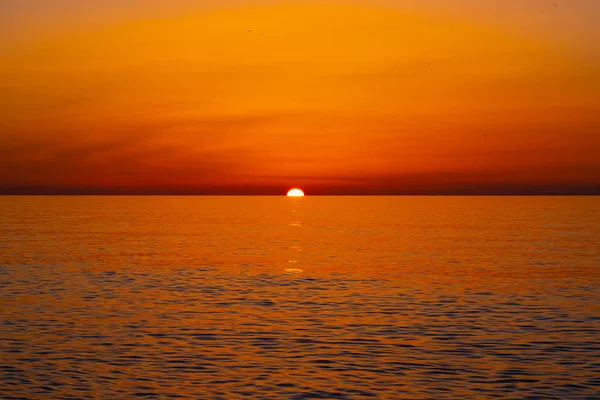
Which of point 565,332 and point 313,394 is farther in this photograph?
point 565,332

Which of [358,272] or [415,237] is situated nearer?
[358,272]

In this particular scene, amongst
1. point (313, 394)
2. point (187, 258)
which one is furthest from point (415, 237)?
point (313, 394)

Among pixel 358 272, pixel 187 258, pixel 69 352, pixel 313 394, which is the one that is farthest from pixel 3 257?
pixel 313 394

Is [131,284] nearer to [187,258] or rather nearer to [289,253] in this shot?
[187,258]

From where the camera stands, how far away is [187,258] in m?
65.6

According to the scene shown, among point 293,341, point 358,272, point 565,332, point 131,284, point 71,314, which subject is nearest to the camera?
point 293,341

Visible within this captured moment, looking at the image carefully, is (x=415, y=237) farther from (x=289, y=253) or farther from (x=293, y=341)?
(x=293, y=341)

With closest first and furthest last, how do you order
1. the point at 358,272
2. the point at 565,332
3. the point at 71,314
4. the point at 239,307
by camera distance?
1. the point at 565,332
2. the point at 71,314
3. the point at 239,307
4. the point at 358,272

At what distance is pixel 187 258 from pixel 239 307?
2880 cm

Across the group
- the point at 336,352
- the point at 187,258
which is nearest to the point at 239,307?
the point at 336,352

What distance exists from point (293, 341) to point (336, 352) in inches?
99.6

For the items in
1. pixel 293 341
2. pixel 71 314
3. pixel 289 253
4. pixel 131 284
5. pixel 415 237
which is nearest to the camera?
pixel 293 341

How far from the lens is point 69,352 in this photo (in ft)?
89.1

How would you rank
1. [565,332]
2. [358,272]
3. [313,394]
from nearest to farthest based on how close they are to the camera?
1. [313,394]
2. [565,332]
3. [358,272]
